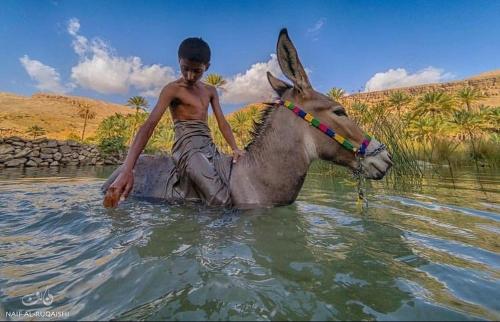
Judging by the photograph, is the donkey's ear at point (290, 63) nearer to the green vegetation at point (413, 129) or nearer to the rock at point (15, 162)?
the green vegetation at point (413, 129)

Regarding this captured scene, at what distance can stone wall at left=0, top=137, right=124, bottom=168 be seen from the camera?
58.4 ft

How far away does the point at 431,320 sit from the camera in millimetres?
1191

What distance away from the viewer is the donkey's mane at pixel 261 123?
363cm

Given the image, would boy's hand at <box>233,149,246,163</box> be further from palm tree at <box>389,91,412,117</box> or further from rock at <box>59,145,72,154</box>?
rock at <box>59,145,72,154</box>

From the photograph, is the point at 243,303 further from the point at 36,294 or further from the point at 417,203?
the point at 417,203

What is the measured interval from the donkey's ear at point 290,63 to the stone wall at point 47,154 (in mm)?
19165

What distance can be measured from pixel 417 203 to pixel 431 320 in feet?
12.1

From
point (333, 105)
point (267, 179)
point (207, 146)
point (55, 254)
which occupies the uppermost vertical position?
point (333, 105)

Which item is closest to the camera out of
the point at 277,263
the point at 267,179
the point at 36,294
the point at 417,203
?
the point at 36,294

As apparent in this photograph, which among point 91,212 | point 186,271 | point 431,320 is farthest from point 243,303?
point 91,212

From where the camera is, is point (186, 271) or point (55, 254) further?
point (55, 254)

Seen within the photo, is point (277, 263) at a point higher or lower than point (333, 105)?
lower

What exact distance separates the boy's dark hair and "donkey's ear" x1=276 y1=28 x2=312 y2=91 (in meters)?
0.83

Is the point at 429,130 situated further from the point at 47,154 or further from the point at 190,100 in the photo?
the point at 47,154
